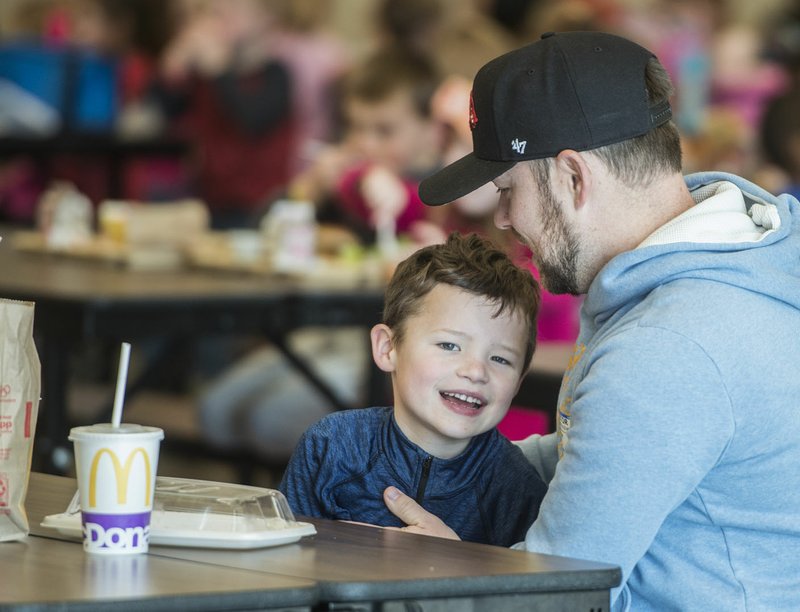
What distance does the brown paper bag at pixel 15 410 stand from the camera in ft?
4.78

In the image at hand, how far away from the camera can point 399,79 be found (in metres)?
4.72

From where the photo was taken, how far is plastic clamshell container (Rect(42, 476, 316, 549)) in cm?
143

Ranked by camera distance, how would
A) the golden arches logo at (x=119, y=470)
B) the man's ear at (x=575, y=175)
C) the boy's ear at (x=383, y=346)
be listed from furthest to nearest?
1. the boy's ear at (x=383, y=346)
2. the man's ear at (x=575, y=175)
3. the golden arches logo at (x=119, y=470)

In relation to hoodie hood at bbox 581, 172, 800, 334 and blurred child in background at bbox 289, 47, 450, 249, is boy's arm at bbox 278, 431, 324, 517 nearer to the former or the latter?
hoodie hood at bbox 581, 172, 800, 334

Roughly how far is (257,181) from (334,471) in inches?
177

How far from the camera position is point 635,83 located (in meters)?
1.73

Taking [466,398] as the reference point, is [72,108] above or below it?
above

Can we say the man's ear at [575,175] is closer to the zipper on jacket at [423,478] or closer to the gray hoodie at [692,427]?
the gray hoodie at [692,427]

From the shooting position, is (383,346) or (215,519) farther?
Answer: (383,346)

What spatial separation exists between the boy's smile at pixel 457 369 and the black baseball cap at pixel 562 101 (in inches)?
7.5

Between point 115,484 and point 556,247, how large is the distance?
2.19ft

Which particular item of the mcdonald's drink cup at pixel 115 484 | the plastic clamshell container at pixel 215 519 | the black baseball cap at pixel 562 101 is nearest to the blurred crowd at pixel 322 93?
the black baseball cap at pixel 562 101

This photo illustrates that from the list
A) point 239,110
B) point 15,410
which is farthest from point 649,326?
point 239,110

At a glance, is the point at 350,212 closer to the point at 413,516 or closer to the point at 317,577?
the point at 413,516
